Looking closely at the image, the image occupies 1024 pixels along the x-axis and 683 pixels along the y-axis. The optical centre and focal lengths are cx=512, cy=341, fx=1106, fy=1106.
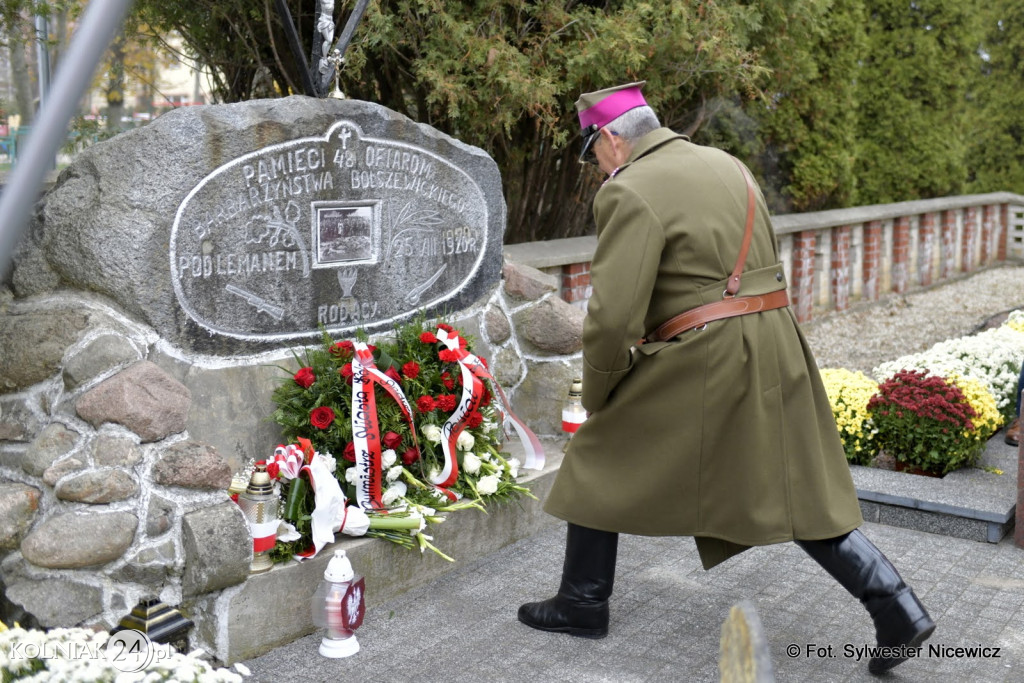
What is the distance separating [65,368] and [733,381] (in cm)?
218

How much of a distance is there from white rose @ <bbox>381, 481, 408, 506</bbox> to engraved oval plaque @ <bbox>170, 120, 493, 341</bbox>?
0.69 m

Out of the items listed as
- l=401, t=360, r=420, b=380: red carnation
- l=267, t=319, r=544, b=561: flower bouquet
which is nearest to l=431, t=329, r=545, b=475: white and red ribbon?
l=267, t=319, r=544, b=561: flower bouquet

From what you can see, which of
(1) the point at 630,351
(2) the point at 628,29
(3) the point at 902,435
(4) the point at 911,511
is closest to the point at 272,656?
(1) the point at 630,351

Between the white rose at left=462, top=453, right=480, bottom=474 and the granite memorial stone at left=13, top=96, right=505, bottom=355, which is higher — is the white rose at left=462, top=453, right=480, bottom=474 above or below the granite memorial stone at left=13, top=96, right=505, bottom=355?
below

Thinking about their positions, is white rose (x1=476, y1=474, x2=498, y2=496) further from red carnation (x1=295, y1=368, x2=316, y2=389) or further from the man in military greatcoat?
the man in military greatcoat

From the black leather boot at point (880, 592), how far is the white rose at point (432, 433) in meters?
1.57

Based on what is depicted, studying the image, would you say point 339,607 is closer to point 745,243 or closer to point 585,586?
point 585,586

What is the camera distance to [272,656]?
3.69m

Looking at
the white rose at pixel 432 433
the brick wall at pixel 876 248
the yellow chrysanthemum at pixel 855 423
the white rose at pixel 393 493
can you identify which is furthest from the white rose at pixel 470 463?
the brick wall at pixel 876 248

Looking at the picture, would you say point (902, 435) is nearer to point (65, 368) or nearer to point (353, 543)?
point (353, 543)

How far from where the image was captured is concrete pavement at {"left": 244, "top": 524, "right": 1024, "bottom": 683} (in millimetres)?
3617

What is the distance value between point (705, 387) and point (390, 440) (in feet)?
4.64

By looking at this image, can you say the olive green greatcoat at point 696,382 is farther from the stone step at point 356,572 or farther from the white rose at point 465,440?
the white rose at point 465,440

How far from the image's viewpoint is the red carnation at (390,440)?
14.3 feet
